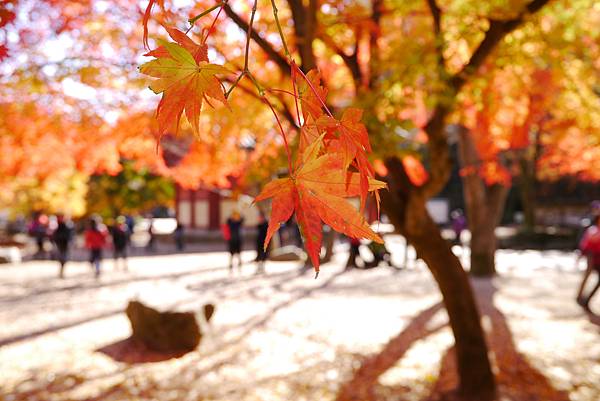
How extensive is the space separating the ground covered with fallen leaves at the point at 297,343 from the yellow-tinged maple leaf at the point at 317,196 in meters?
4.83

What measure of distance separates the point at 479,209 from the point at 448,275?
26.5ft

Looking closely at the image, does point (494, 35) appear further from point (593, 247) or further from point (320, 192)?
point (593, 247)

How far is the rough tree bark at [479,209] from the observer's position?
1273 centimetres

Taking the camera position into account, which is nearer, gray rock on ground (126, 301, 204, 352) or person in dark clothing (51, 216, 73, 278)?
→ gray rock on ground (126, 301, 204, 352)

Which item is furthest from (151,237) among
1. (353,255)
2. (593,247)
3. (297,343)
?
(593,247)

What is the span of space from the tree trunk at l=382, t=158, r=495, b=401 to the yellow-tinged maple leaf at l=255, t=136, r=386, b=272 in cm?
395

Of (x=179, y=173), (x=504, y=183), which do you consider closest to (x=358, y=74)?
(x=504, y=183)

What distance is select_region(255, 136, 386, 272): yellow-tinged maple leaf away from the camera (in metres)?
1.06

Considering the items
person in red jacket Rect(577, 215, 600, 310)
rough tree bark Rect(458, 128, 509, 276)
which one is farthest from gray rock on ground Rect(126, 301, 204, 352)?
rough tree bark Rect(458, 128, 509, 276)

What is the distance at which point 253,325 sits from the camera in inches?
326

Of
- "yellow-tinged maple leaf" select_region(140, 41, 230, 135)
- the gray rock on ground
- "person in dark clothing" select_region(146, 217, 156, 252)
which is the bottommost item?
the gray rock on ground

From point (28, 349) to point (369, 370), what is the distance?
178 inches

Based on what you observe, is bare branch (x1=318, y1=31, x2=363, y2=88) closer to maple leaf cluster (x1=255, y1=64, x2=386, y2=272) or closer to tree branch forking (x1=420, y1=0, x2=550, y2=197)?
tree branch forking (x1=420, y1=0, x2=550, y2=197)

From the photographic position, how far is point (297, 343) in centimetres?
733
